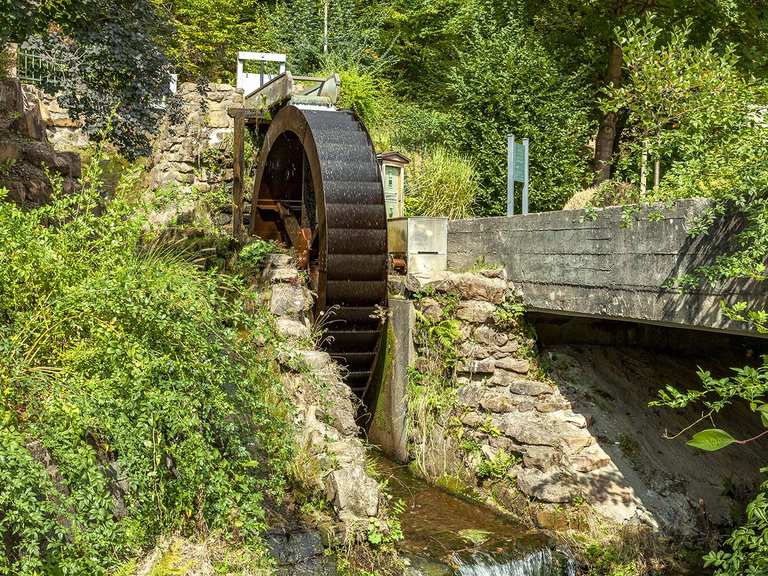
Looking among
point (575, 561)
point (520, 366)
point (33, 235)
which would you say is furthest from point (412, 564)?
point (33, 235)

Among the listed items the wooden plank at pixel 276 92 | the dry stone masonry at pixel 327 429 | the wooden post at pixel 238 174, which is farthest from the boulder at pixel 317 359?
the wooden plank at pixel 276 92

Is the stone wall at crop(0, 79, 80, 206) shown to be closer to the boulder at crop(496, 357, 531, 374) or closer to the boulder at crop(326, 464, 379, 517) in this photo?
the boulder at crop(326, 464, 379, 517)

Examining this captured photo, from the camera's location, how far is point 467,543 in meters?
5.62

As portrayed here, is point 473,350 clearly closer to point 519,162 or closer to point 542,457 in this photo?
point 542,457

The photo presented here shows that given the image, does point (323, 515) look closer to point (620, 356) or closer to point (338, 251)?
point (338, 251)

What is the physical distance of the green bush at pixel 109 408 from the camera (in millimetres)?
3264

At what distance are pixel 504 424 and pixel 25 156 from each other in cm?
508

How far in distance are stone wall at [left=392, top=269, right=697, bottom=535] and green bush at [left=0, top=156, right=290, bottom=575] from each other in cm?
268

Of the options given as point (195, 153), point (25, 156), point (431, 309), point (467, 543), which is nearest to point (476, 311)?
point (431, 309)

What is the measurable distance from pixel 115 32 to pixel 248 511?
4.47 m

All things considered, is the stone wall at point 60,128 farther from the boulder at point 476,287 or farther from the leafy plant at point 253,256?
the boulder at point 476,287

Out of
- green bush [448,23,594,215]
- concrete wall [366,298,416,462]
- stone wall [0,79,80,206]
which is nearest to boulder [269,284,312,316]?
concrete wall [366,298,416,462]

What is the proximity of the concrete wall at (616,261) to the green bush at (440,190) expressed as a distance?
2859 millimetres

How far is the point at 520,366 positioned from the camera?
6984 mm
